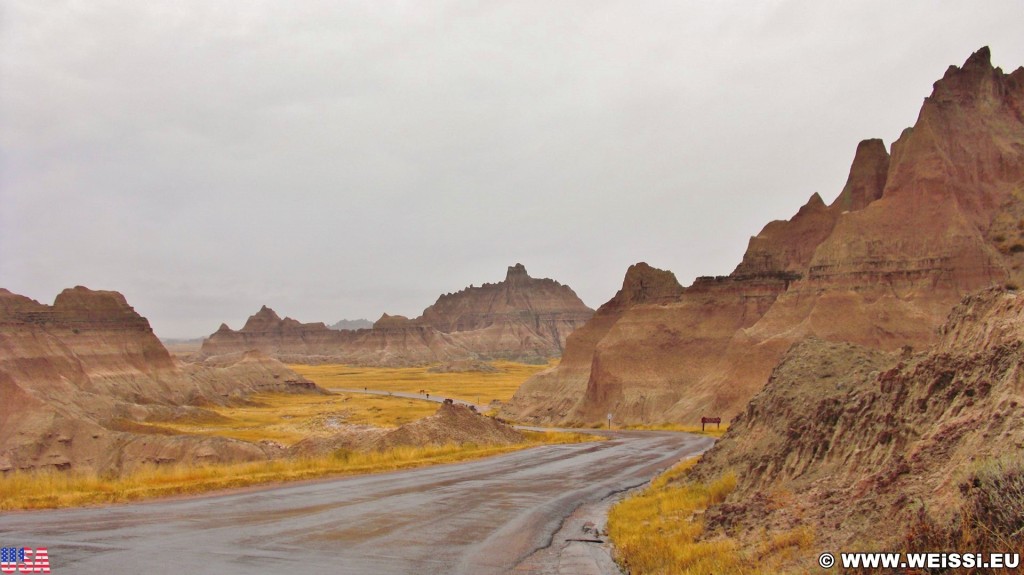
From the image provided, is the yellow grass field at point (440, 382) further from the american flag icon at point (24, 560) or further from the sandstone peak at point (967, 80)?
the american flag icon at point (24, 560)

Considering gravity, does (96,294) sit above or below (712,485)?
above

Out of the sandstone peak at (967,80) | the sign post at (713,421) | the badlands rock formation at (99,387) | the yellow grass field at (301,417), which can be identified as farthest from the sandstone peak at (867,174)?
the badlands rock formation at (99,387)

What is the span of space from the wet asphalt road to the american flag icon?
177 millimetres

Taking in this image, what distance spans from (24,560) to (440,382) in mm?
132723

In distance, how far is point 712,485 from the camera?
19.1 m

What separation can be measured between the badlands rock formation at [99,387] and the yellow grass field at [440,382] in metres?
22.0

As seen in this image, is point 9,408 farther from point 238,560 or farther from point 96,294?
point 96,294

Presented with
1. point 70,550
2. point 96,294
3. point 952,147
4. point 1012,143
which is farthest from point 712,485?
point 96,294

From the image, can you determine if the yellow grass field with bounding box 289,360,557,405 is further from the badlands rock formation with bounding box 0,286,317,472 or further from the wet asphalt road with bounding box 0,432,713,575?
the wet asphalt road with bounding box 0,432,713,575

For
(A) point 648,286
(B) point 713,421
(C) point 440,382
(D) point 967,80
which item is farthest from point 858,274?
(C) point 440,382

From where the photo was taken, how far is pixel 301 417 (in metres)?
75.2

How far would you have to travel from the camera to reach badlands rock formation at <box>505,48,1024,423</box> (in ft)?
177

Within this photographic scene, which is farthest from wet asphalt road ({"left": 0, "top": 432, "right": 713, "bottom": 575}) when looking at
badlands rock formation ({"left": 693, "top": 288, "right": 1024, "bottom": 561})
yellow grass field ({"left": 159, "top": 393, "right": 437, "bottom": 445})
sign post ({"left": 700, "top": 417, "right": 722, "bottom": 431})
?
yellow grass field ({"left": 159, "top": 393, "right": 437, "bottom": 445})

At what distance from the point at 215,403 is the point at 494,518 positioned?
3219 inches
